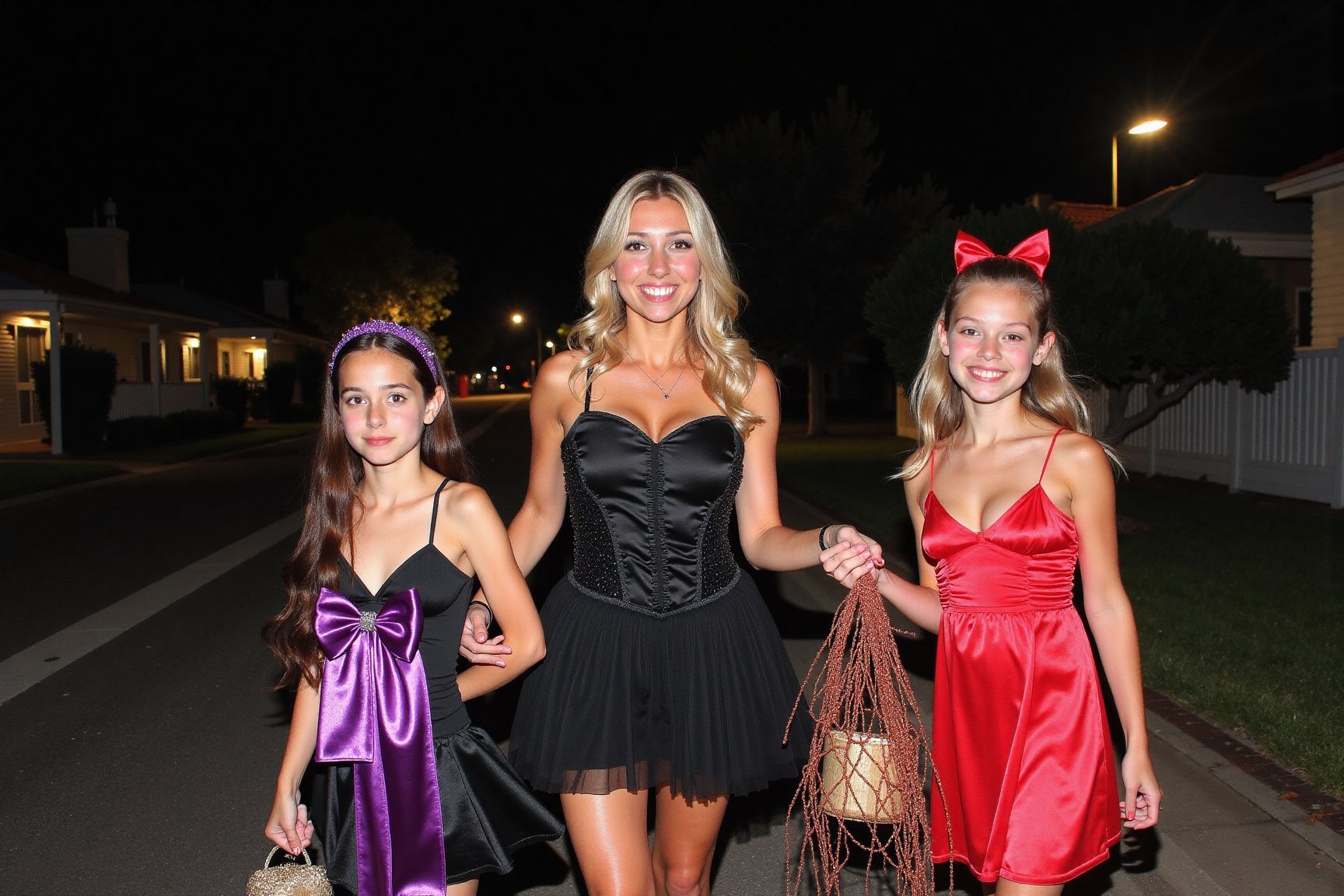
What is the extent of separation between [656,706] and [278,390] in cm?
3911

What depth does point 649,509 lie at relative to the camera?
9.84ft

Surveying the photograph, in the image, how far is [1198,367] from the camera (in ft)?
38.0

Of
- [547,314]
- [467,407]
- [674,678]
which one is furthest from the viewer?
[547,314]

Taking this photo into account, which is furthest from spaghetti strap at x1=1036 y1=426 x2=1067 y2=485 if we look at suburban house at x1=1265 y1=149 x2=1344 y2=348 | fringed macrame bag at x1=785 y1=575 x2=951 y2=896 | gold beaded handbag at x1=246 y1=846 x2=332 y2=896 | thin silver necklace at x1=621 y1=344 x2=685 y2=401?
suburban house at x1=1265 y1=149 x2=1344 y2=348

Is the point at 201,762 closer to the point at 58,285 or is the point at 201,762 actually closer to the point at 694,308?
the point at 694,308

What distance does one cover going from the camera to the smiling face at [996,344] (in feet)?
9.53

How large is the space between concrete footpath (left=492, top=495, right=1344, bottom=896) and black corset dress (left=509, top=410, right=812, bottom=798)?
0.85m

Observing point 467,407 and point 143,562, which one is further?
point 467,407

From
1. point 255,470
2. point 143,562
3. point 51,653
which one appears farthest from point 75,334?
point 51,653

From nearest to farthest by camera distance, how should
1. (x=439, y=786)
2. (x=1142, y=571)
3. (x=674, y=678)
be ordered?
1. (x=439, y=786)
2. (x=674, y=678)
3. (x=1142, y=571)

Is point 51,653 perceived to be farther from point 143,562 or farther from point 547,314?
point 547,314

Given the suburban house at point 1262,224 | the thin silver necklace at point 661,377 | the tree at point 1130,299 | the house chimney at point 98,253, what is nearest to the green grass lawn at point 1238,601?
the tree at point 1130,299

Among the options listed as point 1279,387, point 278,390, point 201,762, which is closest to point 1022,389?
point 201,762

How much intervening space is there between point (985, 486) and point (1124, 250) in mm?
8838
